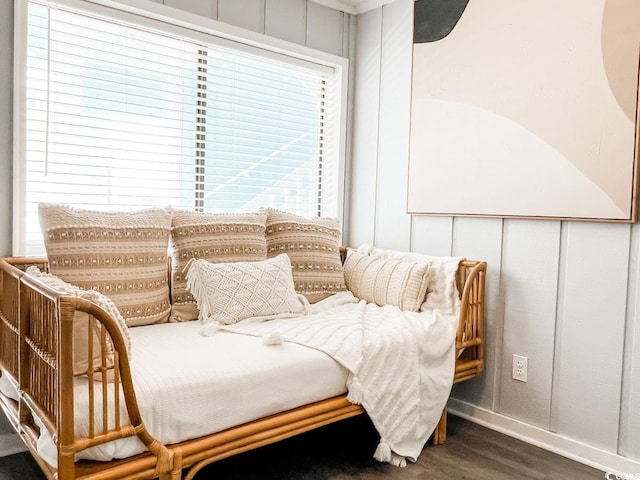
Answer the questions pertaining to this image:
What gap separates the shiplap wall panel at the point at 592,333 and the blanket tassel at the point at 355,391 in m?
0.95

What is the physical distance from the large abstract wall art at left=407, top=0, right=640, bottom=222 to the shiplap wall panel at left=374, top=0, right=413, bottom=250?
0.09 m

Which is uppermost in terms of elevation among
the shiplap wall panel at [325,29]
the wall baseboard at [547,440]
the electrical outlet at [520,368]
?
the shiplap wall panel at [325,29]

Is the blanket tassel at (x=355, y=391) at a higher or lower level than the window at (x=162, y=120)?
lower

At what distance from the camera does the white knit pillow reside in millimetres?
2207

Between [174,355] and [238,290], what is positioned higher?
[238,290]

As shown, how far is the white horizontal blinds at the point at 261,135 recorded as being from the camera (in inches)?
109

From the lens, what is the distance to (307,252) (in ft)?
8.80

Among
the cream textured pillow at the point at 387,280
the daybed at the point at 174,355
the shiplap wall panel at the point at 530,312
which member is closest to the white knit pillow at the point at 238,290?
the daybed at the point at 174,355

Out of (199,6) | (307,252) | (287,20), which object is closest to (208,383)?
(307,252)

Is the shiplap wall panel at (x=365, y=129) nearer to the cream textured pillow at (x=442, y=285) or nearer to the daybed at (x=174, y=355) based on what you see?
the daybed at (x=174, y=355)

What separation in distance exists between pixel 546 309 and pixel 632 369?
398 millimetres

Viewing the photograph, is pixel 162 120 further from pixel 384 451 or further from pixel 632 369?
pixel 632 369

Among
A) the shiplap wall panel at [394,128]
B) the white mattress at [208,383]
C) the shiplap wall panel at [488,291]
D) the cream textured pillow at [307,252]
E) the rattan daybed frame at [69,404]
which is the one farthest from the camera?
the shiplap wall panel at [394,128]

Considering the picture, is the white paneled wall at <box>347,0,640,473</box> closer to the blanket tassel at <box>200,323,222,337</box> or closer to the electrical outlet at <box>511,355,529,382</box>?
the electrical outlet at <box>511,355,529,382</box>
